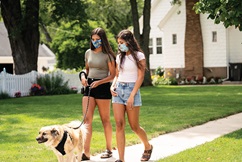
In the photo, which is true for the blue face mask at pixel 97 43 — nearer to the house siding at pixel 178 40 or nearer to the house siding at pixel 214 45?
the house siding at pixel 214 45

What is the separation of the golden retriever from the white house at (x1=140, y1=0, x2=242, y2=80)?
2971 centimetres

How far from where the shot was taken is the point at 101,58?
30.4 ft

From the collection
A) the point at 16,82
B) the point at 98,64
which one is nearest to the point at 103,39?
Answer: the point at 98,64

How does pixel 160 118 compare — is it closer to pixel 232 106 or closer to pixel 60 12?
pixel 232 106

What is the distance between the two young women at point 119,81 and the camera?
27.9 ft

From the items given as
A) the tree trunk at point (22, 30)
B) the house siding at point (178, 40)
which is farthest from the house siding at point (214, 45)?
the tree trunk at point (22, 30)

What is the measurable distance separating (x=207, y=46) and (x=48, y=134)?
31.6 metres

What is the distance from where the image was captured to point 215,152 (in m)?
9.51

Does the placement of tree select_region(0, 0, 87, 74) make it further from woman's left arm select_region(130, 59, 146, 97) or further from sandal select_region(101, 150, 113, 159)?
woman's left arm select_region(130, 59, 146, 97)

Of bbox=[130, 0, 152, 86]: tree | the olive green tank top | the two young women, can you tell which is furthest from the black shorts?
bbox=[130, 0, 152, 86]: tree

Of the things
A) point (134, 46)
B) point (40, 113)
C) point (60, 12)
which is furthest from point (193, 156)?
point (60, 12)

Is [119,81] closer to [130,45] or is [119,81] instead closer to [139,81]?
[139,81]

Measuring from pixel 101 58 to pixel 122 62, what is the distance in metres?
0.78

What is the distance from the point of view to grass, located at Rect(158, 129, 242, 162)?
29.2 feet
